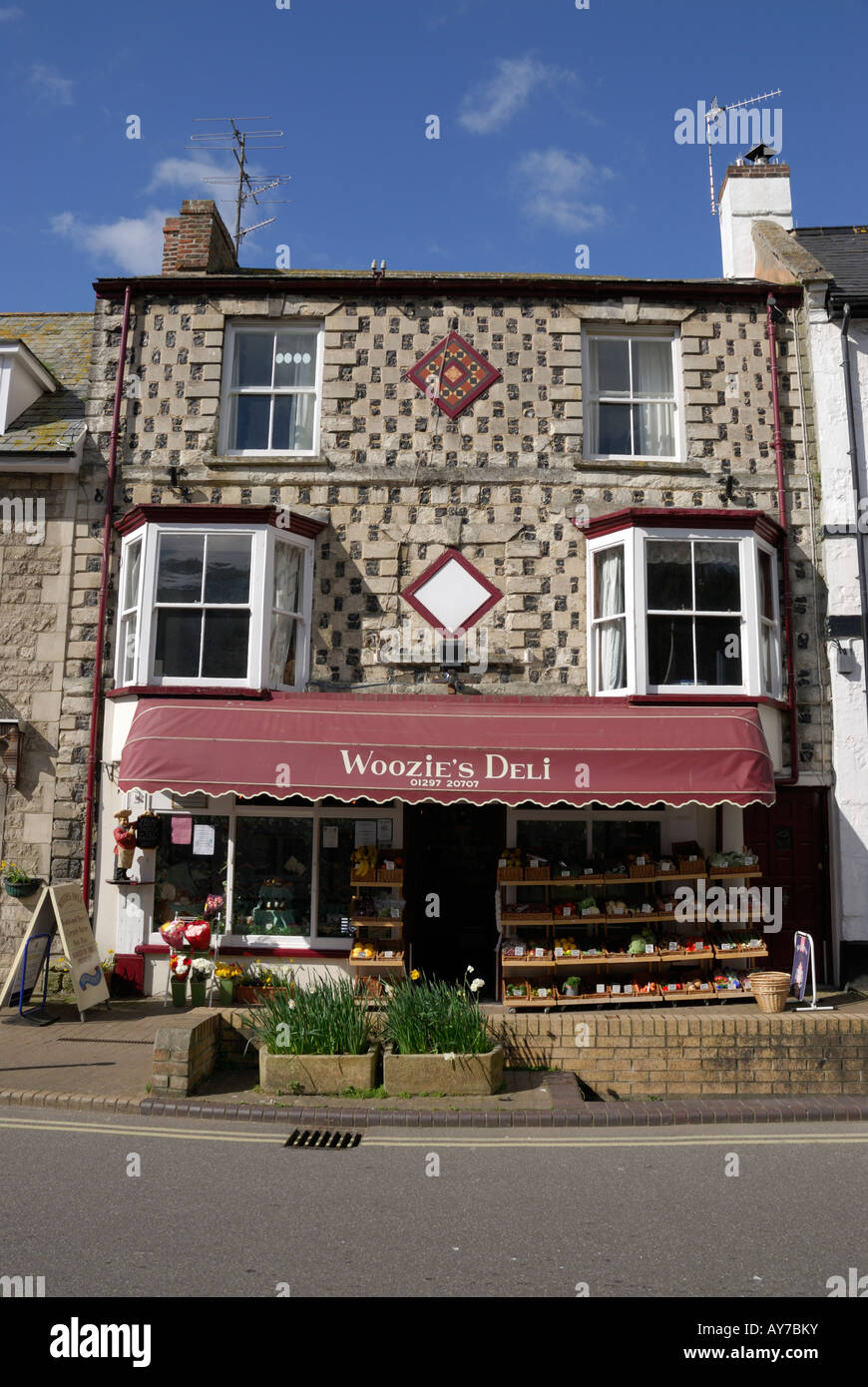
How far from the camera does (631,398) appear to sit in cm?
1327

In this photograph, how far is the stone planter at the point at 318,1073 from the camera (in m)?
8.30

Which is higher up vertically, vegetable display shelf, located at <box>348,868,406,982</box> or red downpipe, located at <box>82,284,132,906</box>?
red downpipe, located at <box>82,284,132,906</box>

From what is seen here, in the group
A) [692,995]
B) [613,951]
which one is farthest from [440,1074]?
[692,995]

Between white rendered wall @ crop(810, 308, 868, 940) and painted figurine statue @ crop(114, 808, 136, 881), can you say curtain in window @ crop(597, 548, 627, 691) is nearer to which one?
white rendered wall @ crop(810, 308, 868, 940)

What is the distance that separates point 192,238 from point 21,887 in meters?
9.50

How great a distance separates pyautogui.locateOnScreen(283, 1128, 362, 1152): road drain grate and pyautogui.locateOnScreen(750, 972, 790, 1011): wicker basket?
4865mm

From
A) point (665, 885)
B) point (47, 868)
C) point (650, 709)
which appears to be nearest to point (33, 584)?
point (47, 868)

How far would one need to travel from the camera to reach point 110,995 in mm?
11961

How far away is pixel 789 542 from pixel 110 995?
34.6ft

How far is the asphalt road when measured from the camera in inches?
192

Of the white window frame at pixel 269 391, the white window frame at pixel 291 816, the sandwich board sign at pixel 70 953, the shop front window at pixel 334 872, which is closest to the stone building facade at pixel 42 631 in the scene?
the sandwich board sign at pixel 70 953

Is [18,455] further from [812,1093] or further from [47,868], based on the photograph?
[812,1093]

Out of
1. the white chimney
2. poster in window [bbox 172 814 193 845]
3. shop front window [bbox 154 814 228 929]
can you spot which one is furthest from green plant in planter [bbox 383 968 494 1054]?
the white chimney

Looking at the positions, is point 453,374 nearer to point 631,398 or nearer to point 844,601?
point 631,398
